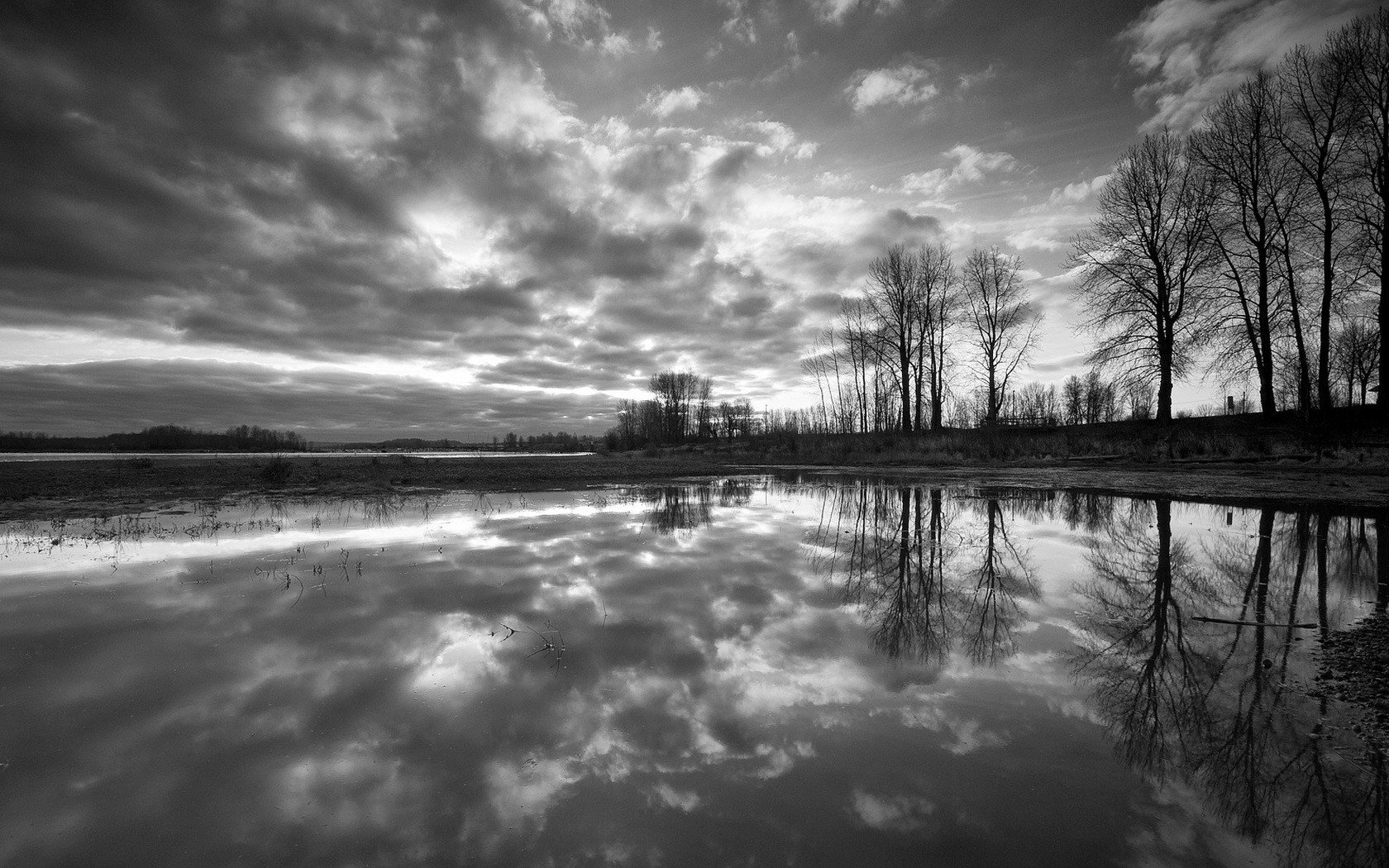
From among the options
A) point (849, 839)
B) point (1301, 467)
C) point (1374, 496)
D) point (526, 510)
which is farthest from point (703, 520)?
point (1301, 467)

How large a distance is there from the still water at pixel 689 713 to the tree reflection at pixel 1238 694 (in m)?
0.02

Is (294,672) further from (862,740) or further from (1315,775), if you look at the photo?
(1315,775)

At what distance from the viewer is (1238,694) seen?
11.3ft

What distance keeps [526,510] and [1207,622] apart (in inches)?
457

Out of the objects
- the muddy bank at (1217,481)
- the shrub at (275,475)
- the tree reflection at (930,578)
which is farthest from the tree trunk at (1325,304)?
the shrub at (275,475)

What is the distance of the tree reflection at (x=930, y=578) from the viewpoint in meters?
4.68

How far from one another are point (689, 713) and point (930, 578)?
4101mm

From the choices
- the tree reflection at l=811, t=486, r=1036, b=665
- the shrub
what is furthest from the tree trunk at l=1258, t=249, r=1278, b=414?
the shrub

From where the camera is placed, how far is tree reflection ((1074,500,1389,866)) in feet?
7.82

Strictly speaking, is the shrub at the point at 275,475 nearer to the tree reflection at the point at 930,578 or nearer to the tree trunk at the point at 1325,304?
Answer: the tree reflection at the point at 930,578

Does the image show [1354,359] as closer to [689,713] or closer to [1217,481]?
[1217,481]

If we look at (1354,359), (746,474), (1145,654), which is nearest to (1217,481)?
(1145,654)

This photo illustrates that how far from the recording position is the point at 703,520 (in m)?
11.5

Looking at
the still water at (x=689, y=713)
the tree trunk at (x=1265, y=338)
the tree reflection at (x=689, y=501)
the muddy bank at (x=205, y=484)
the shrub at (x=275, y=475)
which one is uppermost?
the tree trunk at (x=1265, y=338)
